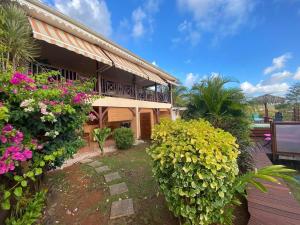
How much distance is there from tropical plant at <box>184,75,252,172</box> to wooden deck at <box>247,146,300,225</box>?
1187 millimetres

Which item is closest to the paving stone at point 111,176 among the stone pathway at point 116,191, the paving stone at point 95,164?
the stone pathway at point 116,191

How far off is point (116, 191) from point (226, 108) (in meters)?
4.06

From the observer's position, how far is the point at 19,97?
2.67 m

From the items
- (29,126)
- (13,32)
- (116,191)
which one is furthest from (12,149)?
(13,32)

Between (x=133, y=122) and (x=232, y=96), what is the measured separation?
814 cm

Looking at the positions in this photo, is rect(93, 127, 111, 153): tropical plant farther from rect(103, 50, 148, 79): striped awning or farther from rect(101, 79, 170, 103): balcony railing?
rect(103, 50, 148, 79): striped awning

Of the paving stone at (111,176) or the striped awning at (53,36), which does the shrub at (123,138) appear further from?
the striped awning at (53,36)

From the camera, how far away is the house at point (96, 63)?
6.08m

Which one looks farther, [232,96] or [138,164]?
[138,164]

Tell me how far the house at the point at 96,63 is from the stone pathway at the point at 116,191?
2.64 metres

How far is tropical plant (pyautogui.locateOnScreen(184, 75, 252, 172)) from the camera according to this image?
4.64 metres

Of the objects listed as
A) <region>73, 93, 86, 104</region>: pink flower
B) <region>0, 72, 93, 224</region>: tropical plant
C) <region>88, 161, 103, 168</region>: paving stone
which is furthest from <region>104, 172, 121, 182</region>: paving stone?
<region>73, 93, 86, 104</region>: pink flower

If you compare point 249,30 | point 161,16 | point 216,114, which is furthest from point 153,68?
point 216,114

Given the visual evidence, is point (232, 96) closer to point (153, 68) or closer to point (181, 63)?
point (153, 68)
